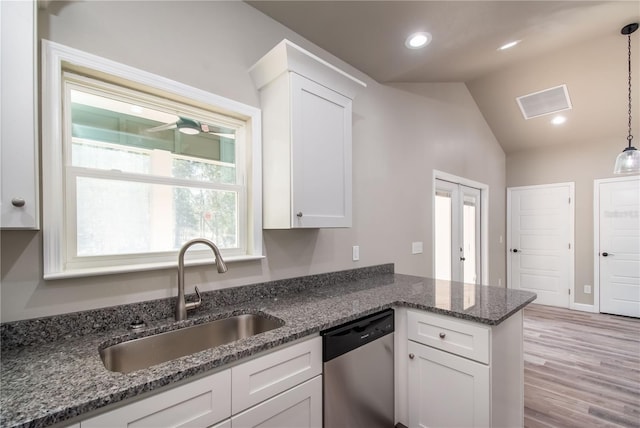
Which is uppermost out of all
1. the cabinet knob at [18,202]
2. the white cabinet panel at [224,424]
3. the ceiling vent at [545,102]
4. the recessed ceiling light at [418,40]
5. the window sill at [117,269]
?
the ceiling vent at [545,102]

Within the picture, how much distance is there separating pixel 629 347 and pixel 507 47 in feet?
11.2

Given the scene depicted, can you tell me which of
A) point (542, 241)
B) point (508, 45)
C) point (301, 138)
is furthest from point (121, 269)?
point (542, 241)

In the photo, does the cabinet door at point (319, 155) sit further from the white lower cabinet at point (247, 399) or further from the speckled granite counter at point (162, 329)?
the white lower cabinet at point (247, 399)

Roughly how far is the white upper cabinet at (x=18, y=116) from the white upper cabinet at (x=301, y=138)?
3.35 ft

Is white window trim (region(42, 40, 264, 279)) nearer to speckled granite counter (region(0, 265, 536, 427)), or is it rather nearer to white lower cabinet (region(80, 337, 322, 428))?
speckled granite counter (region(0, 265, 536, 427))

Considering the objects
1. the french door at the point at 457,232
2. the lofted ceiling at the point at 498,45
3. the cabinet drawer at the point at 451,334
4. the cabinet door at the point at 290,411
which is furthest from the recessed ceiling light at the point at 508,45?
the cabinet door at the point at 290,411

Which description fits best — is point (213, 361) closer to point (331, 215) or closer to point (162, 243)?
point (162, 243)

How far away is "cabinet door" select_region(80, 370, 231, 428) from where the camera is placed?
2.71 ft

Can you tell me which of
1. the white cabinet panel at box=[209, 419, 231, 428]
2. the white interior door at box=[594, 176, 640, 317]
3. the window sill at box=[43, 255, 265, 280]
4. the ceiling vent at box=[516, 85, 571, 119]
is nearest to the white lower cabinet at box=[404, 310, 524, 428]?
the white cabinet panel at box=[209, 419, 231, 428]

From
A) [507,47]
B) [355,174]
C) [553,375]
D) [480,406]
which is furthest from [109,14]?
[553,375]

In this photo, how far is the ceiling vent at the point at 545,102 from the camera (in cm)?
383

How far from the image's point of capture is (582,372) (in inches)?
105

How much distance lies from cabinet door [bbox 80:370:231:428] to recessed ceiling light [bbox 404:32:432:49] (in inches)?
94.0

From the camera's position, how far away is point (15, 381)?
0.85 metres
